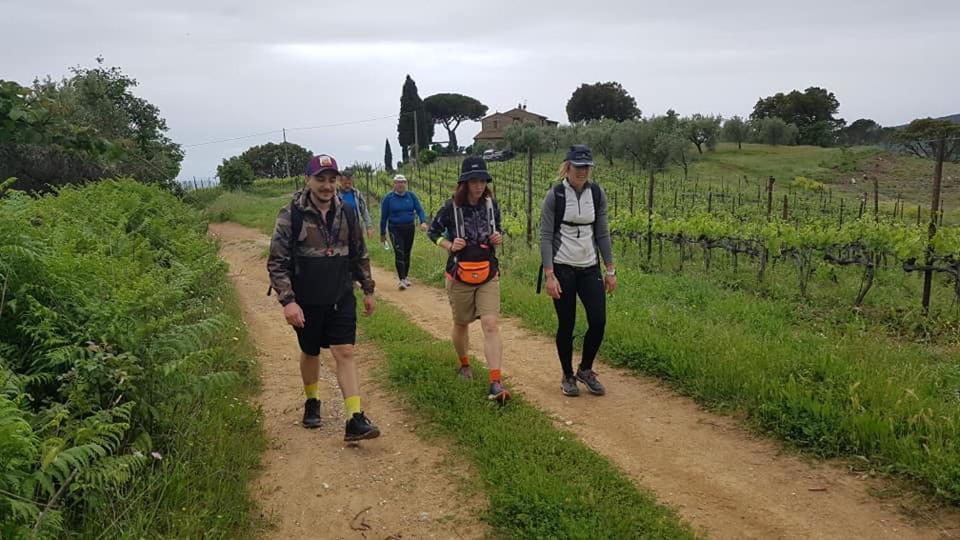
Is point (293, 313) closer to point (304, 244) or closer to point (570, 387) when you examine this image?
point (304, 244)

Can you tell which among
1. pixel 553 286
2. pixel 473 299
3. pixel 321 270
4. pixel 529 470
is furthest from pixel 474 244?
pixel 529 470

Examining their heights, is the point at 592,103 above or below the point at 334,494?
above

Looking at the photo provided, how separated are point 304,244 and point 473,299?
1.51 m

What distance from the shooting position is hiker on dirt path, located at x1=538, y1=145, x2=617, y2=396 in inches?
203

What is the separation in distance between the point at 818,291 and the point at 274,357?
762 cm

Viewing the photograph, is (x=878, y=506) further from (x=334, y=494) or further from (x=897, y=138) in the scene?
(x=897, y=138)

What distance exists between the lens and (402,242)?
10.3 metres

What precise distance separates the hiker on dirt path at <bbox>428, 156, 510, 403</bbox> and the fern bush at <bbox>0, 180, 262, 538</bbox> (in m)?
1.86

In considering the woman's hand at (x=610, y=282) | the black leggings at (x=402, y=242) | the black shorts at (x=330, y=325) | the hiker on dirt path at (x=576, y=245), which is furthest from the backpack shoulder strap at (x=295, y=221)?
the black leggings at (x=402, y=242)

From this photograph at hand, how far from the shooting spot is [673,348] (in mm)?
5898

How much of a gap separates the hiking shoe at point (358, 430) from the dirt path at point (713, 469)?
1.39 m

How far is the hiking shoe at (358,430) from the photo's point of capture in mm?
4492

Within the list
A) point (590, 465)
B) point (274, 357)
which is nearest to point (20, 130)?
point (274, 357)

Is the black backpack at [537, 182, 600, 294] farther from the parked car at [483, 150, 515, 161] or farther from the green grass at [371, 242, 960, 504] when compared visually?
the parked car at [483, 150, 515, 161]
